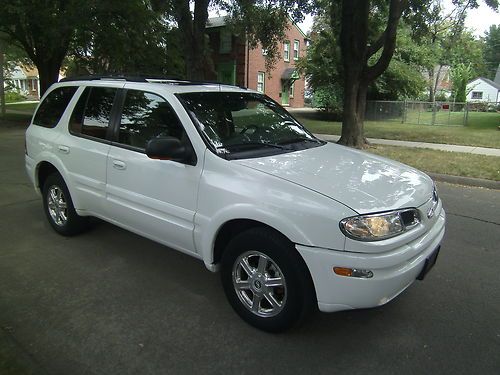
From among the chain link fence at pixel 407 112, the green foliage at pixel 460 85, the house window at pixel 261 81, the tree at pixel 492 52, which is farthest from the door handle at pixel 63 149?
the tree at pixel 492 52

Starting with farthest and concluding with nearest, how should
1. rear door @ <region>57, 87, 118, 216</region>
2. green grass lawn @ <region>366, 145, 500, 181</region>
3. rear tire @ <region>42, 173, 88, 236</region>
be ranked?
green grass lawn @ <region>366, 145, 500, 181</region>
rear tire @ <region>42, 173, 88, 236</region>
rear door @ <region>57, 87, 118, 216</region>

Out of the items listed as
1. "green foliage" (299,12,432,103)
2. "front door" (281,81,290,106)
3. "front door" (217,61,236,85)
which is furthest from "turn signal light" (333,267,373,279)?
"front door" (281,81,290,106)

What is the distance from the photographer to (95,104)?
457cm

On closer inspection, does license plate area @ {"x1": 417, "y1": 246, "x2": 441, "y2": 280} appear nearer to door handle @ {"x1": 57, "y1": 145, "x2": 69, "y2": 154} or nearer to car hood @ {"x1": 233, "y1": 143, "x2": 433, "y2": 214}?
car hood @ {"x1": 233, "y1": 143, "x2": 433, "y2": 214}

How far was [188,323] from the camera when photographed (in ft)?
11.0

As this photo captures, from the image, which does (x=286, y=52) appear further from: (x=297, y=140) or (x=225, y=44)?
(x=297, y=140)

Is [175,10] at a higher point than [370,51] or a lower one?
higher

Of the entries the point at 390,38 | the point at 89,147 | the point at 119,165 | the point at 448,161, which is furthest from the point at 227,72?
the point at 119,165

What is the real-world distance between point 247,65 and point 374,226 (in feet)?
105

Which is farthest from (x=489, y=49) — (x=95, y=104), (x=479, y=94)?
(x=95, y=104)

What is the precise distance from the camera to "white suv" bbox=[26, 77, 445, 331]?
9.27 feet

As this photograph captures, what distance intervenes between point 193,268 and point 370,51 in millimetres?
10494

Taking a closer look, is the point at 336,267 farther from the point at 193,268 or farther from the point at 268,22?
the point at 268,22

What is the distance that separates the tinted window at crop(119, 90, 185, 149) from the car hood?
2.57 feet
